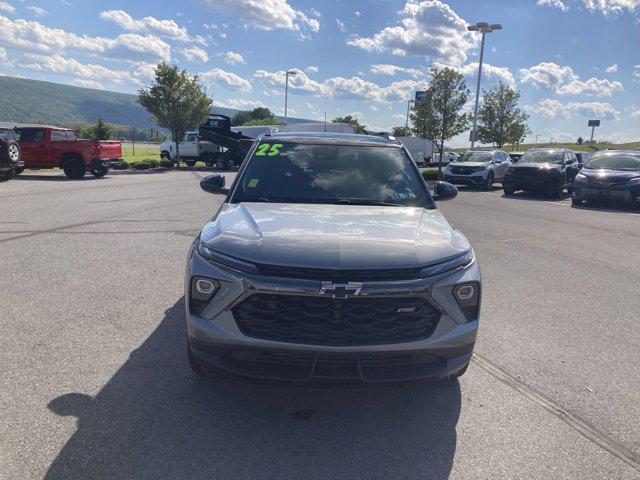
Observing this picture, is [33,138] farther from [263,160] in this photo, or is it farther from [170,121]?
[263,160]

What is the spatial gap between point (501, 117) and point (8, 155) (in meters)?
34.7

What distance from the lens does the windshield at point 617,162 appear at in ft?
51.1

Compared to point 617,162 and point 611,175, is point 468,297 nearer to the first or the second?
point 611,175

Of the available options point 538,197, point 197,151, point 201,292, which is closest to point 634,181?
point 538,197

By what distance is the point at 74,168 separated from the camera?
20422 millimetres

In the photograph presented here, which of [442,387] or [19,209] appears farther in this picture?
[19,209]

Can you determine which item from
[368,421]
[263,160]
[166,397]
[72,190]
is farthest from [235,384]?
[72,190]

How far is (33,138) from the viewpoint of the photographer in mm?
19922

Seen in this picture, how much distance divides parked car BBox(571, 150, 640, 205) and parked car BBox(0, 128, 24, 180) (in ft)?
65.6

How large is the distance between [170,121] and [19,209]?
21.8 m

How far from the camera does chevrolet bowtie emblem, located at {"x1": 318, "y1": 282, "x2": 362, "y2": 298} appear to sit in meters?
2.55

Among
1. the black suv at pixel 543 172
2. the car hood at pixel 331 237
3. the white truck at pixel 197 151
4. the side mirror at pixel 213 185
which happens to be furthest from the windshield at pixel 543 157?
the white truck at pixel 197 151

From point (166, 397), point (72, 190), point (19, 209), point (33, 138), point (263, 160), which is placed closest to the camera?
point (166, 397)

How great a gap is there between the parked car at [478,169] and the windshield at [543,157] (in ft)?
6.95
